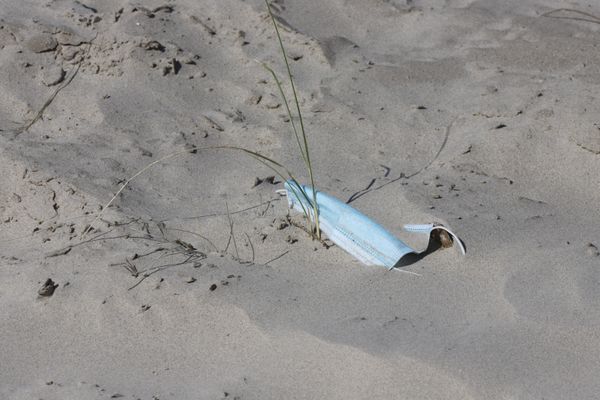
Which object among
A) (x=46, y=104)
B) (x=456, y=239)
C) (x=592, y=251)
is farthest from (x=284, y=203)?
(x=46, y=104)

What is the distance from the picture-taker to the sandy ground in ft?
7.16

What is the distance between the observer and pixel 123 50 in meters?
3.87

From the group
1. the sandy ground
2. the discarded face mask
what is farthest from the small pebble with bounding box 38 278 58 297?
the discarded face mask

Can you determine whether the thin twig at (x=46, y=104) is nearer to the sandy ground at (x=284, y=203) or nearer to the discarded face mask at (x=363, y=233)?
the sandy ground at (x=284, y=203)

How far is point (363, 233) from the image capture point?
8.64 ft

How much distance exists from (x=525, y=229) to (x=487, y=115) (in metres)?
0.93

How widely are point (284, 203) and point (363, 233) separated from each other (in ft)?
1.31

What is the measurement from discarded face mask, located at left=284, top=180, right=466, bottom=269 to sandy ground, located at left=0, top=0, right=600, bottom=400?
0.05 m

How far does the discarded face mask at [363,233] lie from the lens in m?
2.55

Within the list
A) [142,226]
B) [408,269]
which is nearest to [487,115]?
[408,269]

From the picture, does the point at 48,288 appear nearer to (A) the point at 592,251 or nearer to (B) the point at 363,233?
(B) the point at 363,233

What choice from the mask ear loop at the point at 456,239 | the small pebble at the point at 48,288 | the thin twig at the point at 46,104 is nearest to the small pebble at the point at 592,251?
the mask ear loop at the point at 456,239

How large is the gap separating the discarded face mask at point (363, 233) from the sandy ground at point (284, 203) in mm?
47

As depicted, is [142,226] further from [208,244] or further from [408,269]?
[408,269]
